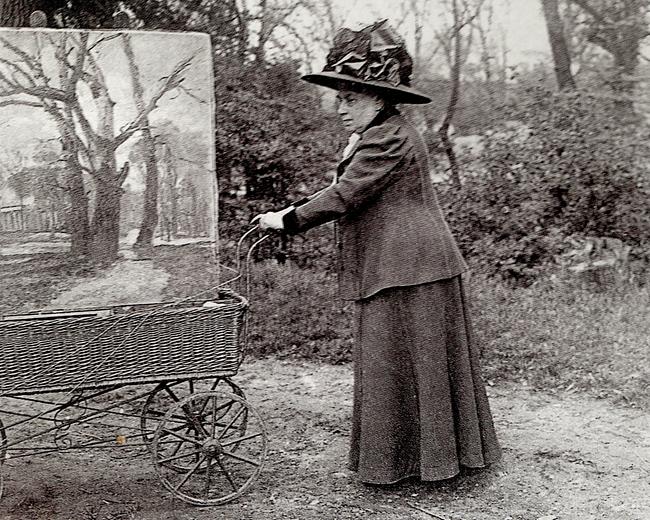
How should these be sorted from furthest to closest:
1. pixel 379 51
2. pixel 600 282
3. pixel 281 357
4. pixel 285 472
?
pixel 600 282
pixel 281 357
pixel 285 472
pixel 379 51

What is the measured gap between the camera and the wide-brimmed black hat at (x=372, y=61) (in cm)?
397

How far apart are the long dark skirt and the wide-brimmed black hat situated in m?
0.93

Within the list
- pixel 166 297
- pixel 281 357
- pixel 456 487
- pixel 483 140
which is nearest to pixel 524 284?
pixel 483 140

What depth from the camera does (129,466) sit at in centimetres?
465

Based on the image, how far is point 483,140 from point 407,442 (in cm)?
470

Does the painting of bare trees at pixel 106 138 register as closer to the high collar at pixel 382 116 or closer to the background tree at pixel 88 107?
the background tree at pixel 88 107

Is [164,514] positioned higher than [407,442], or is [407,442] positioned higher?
[407,442]

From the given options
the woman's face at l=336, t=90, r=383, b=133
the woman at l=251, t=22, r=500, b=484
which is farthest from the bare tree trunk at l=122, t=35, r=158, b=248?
the woman's face at l=336, t=90, r=383, b=133

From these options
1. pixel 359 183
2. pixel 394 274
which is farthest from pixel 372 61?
pixel 394 274

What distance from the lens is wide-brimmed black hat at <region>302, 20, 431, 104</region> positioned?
3971mm

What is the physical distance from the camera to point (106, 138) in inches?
163

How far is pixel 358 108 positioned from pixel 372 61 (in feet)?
0.78

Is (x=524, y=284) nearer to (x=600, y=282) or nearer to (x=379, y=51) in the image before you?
(x=600, y=282)

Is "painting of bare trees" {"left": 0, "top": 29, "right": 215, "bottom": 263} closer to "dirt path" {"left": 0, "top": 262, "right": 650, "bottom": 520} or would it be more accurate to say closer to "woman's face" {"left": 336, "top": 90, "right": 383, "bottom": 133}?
"dirt path" {"left": 0, "top": 262, "right": 650, "bottom": 520}
